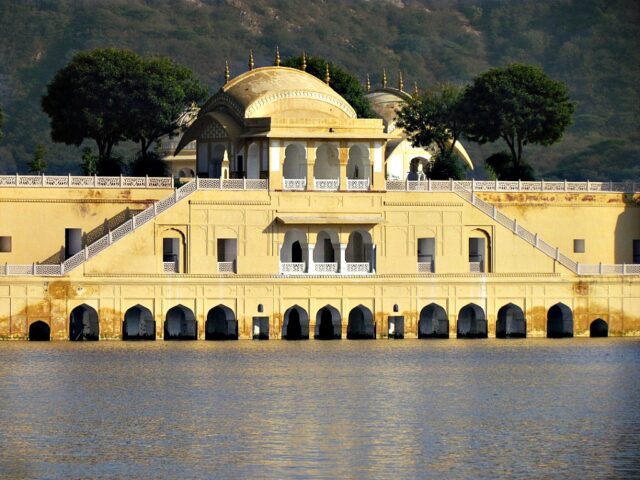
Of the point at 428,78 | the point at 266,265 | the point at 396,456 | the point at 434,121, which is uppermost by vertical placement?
the point at 428,78

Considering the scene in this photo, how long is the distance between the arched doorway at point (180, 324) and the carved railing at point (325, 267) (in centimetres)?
484

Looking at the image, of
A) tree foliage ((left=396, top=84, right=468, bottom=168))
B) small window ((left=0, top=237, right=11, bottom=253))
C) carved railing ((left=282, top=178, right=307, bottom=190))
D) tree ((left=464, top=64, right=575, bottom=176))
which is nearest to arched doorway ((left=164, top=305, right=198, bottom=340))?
carved railing ((left=282, top=178, right=307, bottom=190))

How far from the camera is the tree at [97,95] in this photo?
88.8 m

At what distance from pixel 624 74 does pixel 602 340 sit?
306ft

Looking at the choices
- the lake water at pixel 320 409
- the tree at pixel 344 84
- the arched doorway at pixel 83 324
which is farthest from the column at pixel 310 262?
the tree at pixel 344 84

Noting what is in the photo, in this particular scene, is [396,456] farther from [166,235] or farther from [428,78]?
[428,78]

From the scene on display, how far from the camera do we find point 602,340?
7956 centimetres

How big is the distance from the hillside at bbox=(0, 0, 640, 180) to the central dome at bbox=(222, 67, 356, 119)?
5772cm

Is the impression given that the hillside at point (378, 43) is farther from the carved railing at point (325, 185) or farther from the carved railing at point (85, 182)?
the carved railing at point (325, 185)

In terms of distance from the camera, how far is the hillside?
153750 millimetres

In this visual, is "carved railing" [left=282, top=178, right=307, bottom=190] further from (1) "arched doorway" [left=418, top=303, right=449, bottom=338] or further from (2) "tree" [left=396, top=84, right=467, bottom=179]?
(2) "tree" [left=396, top=84, right=467, bottom=179]

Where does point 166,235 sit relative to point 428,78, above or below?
below

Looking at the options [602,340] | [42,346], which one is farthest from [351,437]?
[602,340]

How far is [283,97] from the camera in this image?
273ft
